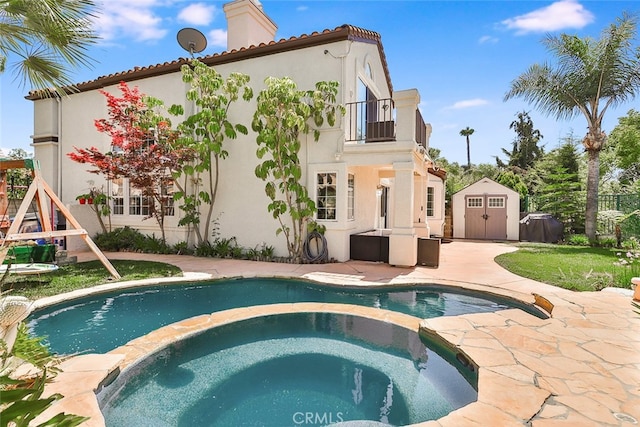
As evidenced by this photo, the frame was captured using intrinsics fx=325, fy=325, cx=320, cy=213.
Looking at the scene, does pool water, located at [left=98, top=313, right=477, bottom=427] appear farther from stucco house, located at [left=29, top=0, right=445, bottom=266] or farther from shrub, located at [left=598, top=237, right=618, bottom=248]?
shrub, located at [left=598, top=237, right=618, bottom=248]

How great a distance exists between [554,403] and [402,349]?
77.3 inches

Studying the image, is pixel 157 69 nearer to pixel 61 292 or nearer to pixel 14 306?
pixel 61 292

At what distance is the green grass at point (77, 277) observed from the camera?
6840mm

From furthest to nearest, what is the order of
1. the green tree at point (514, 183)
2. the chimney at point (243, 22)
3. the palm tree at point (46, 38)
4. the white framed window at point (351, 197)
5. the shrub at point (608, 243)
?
the green tree at point (514, 183)
the shrub at point (608, 243)
the chimney at point (243, 22)
the white framed window at point (351, 197)
the palm tree at point (46, 38)

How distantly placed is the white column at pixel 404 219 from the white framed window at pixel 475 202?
402 inches

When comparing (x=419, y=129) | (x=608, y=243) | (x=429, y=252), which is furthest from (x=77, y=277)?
(x=608, y=243)

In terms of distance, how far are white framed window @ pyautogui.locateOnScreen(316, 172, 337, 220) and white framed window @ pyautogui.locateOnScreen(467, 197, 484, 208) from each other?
1089 centimetres

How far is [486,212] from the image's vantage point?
17641 mm

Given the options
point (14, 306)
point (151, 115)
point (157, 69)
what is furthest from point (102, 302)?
point (157, 69)

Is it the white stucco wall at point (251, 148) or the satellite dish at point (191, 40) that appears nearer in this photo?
the white stucco wall at point (251, 148)

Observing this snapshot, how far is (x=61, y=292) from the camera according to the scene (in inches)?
261

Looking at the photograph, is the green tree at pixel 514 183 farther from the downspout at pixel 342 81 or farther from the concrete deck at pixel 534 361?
the downspout at pixel 342 81

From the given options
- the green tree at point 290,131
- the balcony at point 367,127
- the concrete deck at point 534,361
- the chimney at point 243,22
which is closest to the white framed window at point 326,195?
the green tree at point 290,131

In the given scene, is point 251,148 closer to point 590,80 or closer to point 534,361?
point 534,361
